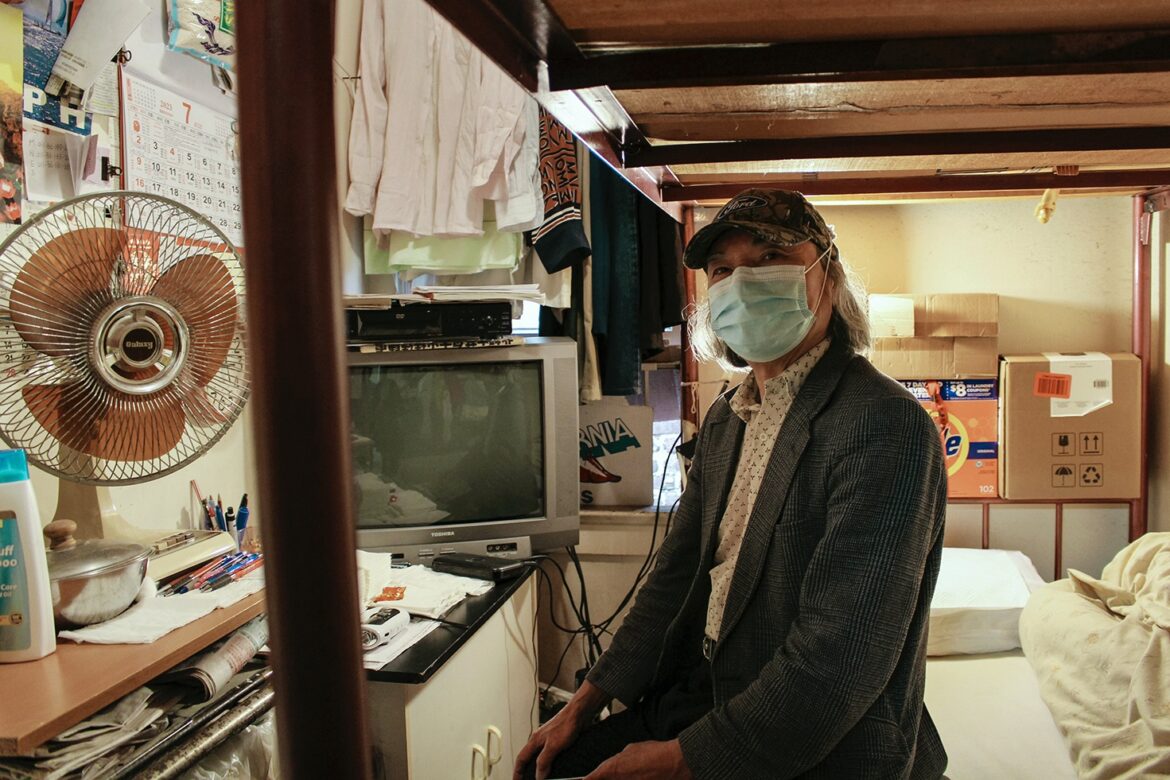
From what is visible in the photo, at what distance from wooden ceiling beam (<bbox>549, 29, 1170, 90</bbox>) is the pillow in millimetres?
1603

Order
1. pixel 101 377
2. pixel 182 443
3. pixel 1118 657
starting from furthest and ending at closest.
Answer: pixel 1118 657 → pixel 182 443 → pixel 101 377

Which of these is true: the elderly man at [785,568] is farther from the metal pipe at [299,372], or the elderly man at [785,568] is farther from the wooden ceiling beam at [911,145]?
the metal pipe at [299,372]

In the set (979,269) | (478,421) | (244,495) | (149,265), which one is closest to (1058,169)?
(979,269)

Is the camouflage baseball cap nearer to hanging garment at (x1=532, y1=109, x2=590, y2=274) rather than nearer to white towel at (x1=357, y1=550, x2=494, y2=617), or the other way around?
hanging garment at (x1=532, y1=109, x2=590, y2=274)

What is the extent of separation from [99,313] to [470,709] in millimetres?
1169

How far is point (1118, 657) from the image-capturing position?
66.2 inches

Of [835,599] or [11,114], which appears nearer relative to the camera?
[835,599]

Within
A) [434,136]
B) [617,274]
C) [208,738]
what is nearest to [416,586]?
[208,738]

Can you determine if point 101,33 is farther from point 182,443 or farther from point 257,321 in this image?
point 257,321

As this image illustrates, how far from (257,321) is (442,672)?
141 cm

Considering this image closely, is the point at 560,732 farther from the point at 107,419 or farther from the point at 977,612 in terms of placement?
the point at 977,612

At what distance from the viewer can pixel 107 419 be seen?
3.72 feet

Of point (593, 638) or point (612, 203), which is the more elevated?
point (612, 203)

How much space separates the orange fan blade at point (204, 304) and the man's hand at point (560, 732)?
0.86 meters
